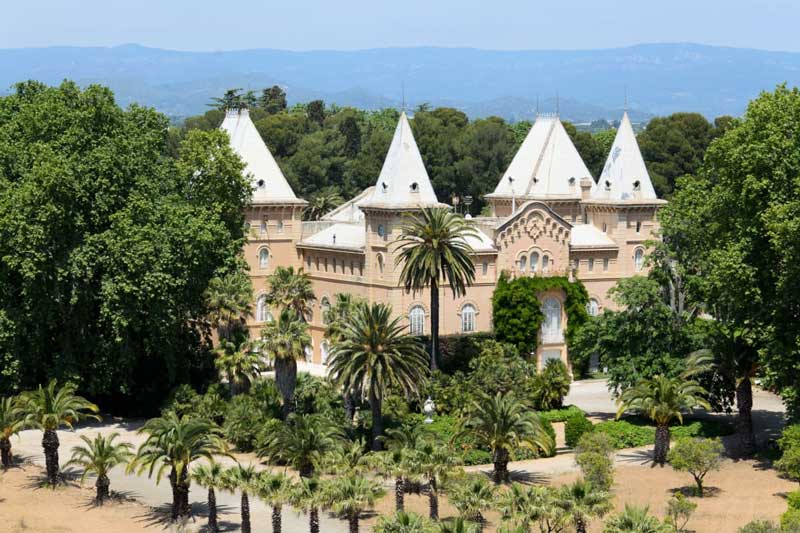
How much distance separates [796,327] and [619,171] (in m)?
25.0

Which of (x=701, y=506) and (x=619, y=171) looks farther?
(x=619, y=171)

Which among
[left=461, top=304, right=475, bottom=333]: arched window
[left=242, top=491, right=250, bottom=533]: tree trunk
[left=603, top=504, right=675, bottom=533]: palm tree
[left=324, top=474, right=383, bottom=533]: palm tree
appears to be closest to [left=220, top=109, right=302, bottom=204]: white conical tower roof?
[left=461, top=304, right=475, bottom=333]: arched window

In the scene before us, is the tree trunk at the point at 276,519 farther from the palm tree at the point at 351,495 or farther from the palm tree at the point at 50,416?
the palm tree at the point at 50,416

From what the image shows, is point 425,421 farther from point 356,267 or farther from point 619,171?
point 619,171

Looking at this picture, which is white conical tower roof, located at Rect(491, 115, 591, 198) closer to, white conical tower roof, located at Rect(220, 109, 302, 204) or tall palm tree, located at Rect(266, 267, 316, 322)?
white conical tower roof, located at Rect(220, 109, 302, 204)

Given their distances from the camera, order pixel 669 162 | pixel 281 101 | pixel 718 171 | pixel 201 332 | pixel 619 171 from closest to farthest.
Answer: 1. pixel 718 171
2. pixel 201 332
3. pixel 619 171
4. pixel 669 162
5. pixel 281 101

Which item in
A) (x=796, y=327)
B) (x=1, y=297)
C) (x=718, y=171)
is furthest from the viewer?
(x=1, y=297)

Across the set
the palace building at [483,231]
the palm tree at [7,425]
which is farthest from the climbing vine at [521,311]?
the palm tree at [7,425]

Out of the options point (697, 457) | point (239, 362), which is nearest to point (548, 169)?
point (239, 362)

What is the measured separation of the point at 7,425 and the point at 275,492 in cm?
1532

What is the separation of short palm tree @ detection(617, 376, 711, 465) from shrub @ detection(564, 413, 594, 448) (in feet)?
6.10

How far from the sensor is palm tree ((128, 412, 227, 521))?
157 feet

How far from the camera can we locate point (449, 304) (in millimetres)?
72625

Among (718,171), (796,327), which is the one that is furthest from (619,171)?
(796,327)
